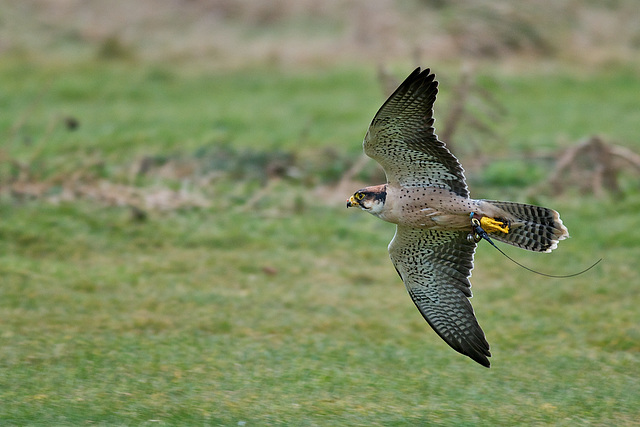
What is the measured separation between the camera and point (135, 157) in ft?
42.1

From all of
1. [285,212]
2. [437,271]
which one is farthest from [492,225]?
[285,212]

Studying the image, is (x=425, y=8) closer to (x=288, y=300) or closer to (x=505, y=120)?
(x=505, y=120)

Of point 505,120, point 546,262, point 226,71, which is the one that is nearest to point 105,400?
point 546,262

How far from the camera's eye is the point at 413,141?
19.8ft

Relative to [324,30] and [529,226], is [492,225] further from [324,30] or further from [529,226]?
[324,30]

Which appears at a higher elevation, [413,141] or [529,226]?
[413,141]

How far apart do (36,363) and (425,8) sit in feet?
49.6

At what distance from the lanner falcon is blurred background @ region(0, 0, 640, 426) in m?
0.73

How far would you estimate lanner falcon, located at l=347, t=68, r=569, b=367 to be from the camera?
5926 mm

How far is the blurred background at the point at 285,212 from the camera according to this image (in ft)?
22.2

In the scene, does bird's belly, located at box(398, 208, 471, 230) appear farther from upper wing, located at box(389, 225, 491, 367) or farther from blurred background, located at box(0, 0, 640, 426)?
blurred background, located at box(0, 0, 640, 426)

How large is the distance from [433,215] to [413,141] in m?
0.55

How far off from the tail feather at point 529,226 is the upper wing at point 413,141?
349mm

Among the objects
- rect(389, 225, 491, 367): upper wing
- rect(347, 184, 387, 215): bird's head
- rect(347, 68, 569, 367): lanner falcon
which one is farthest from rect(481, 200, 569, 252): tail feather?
rect(347, 184, 387, 215): bird's head
